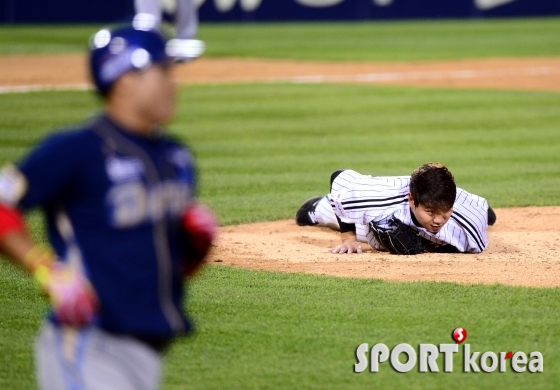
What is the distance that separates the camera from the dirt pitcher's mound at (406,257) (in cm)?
608

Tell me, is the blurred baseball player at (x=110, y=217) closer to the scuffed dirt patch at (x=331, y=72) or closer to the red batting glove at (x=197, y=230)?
the red batting glove at (x=197, y=230)

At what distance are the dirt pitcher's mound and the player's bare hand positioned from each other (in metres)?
0.08

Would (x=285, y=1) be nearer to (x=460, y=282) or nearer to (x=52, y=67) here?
(x=52, y=67)

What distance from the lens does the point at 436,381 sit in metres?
4.26

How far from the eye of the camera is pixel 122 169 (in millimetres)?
2762

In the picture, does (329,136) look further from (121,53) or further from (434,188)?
(121,53)

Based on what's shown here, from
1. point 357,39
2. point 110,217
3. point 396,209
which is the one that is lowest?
point 357,39

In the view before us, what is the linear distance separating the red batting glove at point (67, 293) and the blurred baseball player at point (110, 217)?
0.7 inches

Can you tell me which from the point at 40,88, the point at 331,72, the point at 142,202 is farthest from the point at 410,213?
the point at 331,72

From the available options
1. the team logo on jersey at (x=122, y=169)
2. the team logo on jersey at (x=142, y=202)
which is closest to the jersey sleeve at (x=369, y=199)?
the team logo on jersey at (x=142, y=202)

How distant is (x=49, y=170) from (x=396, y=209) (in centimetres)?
429

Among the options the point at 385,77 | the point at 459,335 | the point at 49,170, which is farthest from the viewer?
the point at 385,77

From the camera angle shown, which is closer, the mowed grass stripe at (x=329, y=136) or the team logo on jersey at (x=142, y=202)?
the team logo on jersey at (x=142, y=202)

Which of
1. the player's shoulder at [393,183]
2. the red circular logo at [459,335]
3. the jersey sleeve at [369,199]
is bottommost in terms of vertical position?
the red circular logo at [459,335]
